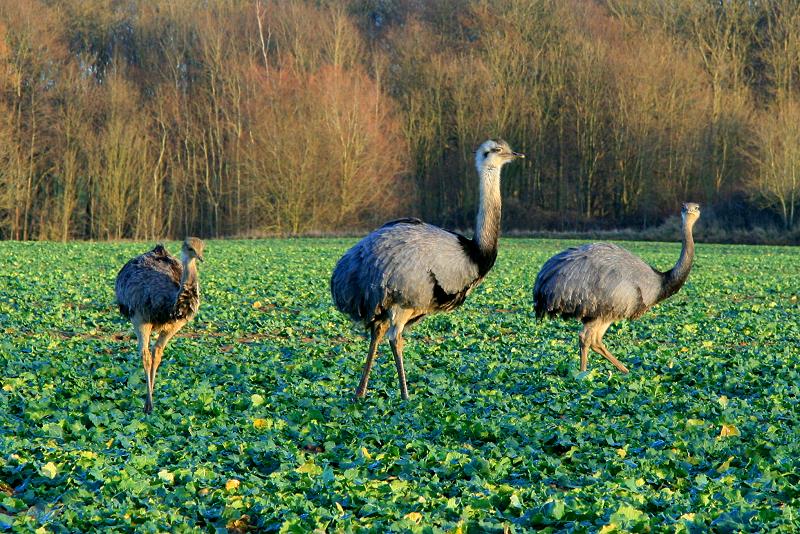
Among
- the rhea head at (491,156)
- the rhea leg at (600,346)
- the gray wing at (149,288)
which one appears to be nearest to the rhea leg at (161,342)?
the gray wing at (149,288)

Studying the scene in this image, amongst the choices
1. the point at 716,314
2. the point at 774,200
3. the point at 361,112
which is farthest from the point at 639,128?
the point at 716,314

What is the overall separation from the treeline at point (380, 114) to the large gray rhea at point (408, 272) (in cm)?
3961

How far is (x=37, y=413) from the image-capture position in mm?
8133

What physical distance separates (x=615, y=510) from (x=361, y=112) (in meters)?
48.0

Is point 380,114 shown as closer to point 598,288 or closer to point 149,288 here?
point 598,288

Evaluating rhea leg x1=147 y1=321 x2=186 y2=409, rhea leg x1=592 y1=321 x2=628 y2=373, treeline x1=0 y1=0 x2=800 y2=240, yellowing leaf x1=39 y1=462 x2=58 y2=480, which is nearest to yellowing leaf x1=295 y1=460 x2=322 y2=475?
yellowing leaf x1=39 y1=462 x2=58 y2=480

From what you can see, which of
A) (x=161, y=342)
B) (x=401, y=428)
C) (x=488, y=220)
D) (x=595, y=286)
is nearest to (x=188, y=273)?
(x=161, y=342)

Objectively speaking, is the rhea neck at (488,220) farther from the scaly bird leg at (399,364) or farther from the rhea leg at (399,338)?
the scaly bird leg at (399,364)

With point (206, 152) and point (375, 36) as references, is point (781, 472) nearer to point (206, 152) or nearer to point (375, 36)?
point (206, 152)

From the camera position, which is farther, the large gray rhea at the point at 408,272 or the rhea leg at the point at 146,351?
the large gray rhea at the point at 408,272

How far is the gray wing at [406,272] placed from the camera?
29.5 feet

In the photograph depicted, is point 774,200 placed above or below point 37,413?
above

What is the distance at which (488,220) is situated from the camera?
925cm

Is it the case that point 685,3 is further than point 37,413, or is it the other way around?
point 685,3
